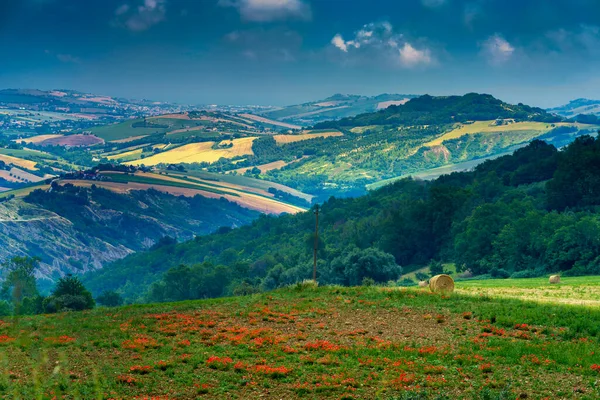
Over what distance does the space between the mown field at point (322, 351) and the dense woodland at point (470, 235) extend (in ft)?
150

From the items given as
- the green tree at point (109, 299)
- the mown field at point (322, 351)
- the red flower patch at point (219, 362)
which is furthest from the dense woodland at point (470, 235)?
the red flower patch at point (219, 362)

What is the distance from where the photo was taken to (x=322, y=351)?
26.3 metres

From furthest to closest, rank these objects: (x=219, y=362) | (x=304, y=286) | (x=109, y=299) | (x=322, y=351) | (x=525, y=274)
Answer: (x=109, y=299), (x=525, y=274), (x=304, y=286), (x=322, y=351), (x=219, y=362)

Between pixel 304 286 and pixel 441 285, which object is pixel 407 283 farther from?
pixel 441 285

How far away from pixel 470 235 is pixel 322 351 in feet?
266

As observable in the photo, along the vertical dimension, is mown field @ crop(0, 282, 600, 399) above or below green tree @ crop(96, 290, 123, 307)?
above

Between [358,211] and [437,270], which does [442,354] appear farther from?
[358,211]

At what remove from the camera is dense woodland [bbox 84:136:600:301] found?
8669 cm

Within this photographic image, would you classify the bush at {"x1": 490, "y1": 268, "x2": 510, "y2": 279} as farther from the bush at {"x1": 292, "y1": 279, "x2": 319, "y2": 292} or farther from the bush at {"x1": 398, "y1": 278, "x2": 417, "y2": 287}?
the bush at {"x1": 292, "y1": 279, "x2": 319, "y2": 292}

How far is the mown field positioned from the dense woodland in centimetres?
4562

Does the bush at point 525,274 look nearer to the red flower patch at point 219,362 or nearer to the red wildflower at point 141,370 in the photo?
the red flower patch at point 219,362

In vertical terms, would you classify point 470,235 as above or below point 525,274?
above

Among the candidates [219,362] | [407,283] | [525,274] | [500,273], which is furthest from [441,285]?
[407,283]

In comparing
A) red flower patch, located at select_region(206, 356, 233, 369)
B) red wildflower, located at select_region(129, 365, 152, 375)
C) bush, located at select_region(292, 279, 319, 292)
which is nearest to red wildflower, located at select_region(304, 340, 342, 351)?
red flower patch, located at select_region(206, 356, 233, 369)
